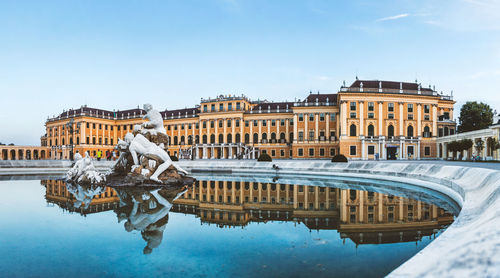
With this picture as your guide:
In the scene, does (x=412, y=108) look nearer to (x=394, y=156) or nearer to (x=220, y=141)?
(x=394, y=156)

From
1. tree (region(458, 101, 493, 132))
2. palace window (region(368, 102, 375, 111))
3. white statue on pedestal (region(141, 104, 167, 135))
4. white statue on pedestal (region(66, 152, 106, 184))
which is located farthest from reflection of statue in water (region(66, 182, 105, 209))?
tree (region(458, 101, 493, 132))

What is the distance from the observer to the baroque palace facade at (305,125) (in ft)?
147

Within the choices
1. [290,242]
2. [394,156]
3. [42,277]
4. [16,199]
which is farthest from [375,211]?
[394,156]

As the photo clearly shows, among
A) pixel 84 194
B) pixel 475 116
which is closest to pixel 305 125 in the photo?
pixel 475 116

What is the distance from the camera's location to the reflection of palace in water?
6.08 m

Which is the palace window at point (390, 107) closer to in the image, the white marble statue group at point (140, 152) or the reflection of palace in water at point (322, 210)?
the reflection of palace in water at point (322, 210)

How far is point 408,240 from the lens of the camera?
210 inches

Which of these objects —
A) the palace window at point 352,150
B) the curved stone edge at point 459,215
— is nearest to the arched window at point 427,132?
the palace window at point 352,150

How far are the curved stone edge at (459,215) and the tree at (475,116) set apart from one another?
149 feet

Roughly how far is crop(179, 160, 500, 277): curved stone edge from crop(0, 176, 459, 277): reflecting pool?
700mm

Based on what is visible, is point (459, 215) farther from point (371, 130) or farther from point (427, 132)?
point (427, 132)

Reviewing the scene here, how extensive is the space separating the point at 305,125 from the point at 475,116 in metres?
29.8

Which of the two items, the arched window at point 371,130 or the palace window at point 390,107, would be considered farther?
the palace window at point 390,107

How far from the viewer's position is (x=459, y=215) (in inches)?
224
